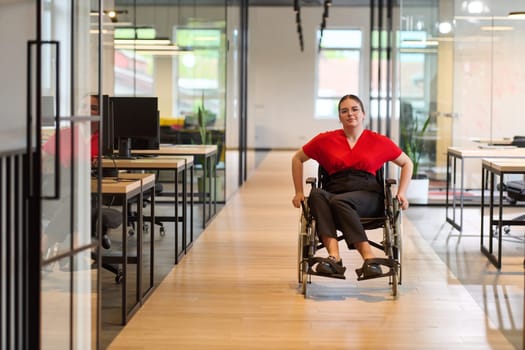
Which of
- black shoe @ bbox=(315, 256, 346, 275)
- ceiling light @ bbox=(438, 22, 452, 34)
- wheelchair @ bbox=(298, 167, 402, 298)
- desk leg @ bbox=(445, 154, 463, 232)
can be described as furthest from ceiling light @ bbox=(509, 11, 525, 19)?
black shoe @ bbox=(315, 256, 346, 275)

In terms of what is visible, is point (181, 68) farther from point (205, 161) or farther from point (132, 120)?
point (132, 120)

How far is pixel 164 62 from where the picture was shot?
1000 centimetres

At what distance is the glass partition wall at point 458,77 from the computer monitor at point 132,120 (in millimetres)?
4225

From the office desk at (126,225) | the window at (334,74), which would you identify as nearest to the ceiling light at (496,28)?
the office desk at (126,225)

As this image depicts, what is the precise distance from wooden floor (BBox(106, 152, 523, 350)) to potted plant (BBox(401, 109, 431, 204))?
9.25 ft

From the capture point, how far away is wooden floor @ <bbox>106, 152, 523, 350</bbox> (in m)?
4.38

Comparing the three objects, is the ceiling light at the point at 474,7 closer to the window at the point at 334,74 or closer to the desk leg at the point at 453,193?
the desk leg at the point at 453,193

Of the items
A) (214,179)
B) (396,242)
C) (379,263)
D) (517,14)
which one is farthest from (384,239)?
(214,179)

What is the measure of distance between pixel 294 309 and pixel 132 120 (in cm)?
230

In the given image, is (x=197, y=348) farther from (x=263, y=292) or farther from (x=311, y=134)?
(x=311, y=134)

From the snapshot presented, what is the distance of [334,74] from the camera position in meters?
24.1

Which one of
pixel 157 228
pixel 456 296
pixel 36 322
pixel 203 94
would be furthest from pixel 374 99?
pixel 36 322

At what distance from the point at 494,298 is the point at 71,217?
9.31 feet

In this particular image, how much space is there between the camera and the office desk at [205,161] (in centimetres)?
785
